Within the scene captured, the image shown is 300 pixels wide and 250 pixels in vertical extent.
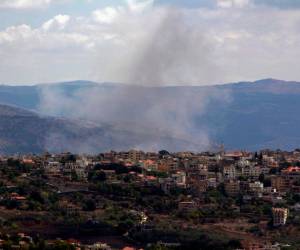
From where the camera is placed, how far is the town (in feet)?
172

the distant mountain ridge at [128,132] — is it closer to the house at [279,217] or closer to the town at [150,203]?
the town at [150,203]

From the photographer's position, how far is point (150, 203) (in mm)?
63812

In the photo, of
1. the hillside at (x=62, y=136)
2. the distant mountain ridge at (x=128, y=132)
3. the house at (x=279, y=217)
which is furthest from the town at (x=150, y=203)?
the distant mountain ridge at (x=128, y=132)

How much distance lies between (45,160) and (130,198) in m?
19.6

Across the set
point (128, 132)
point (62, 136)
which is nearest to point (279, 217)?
point (128, 132)

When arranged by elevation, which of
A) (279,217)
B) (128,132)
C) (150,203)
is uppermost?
(128,132)

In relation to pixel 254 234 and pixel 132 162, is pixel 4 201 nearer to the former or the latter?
pixel 254 234

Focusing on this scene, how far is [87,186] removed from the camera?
68500mm

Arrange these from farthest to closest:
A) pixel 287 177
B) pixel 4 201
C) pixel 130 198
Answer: pixel 287 177 → pixel 130 198 → pixel 4 201

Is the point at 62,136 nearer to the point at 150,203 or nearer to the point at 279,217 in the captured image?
the point at 150,203

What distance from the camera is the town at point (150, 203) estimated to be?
5240 cm

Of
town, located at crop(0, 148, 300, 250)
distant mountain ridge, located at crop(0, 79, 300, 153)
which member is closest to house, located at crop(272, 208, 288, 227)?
town, located at crop(0, 148, 300, 250)

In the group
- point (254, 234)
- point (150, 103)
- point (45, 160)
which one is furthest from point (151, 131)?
point (254, 234)

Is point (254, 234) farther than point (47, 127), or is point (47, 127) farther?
point (47, 127)
